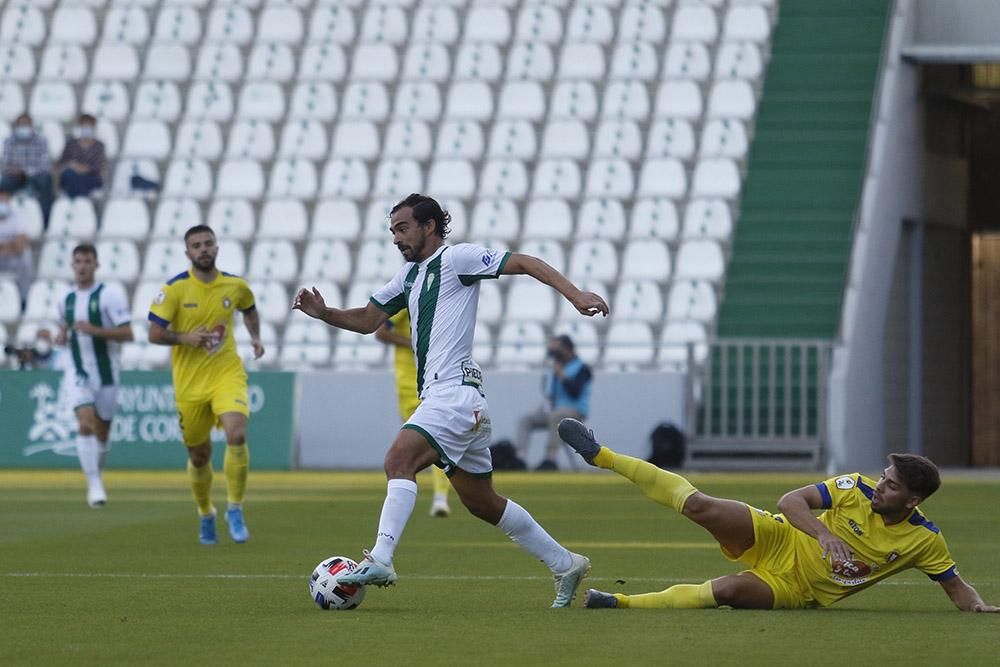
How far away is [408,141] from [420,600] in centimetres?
1975

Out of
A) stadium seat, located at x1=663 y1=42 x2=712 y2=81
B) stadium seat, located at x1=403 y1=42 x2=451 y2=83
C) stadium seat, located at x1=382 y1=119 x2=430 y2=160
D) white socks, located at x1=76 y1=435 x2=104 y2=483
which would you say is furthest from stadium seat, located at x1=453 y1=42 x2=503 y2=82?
white socks, located at x1=76 y1=435 x2=104 y2=483

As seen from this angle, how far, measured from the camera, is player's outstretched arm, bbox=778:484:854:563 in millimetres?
7855

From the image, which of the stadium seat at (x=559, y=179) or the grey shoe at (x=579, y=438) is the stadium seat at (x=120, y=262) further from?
the grey shoe at (x=579, y=438)

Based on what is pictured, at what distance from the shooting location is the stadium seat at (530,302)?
25500mm

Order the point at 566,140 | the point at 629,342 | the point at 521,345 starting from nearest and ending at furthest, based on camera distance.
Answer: the point at 521,345 < the point at 629,342 < the point at 566,140

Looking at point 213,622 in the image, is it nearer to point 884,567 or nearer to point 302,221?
point 884,567

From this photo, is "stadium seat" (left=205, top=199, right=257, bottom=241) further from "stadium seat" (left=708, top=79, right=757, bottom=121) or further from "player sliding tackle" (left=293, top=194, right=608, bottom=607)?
"player sliding tackle" (left=293, top=194, right=608, bottom=607)

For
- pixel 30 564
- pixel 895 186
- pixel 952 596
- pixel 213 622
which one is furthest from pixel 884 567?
Result: pixel 895 186

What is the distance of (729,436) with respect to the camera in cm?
2375

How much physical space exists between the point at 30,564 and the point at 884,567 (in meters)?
5.18

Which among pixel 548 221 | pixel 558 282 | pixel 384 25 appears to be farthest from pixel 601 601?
pixel 384 25

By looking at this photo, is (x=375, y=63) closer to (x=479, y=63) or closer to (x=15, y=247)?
(x=479, y=63)

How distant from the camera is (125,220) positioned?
2791 cm

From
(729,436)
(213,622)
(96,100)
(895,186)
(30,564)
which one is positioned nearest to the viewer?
(213,622)
